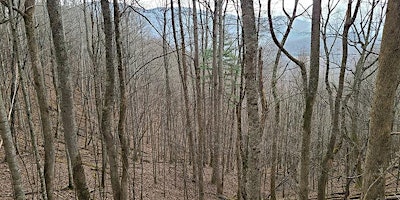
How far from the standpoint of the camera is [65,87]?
3260mm

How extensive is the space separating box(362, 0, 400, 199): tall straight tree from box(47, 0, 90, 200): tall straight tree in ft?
8.79

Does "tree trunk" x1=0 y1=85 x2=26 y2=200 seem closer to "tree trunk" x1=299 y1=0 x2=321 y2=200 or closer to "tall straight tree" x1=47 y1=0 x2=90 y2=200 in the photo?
"tall straight tree" x1=47 y1=0 x2=90 y2=200

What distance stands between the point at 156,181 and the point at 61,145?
3.26m

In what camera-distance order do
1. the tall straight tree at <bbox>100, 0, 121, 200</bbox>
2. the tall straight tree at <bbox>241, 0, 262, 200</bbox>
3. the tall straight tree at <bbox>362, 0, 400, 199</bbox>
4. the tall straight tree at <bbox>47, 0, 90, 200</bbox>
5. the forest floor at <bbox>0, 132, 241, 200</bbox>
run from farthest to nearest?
1. the forest floor at <bbox>0, 132, 241, 200</bbox>
2. the tall straight tree at <bbox>100, 0, 121, 200</bbox>
3. the tall straight tree at <bbox>47, 0, 90, 200</bbox>
4. the tall straight tree at <bbox>241, 0, 262, 200</bbox>
5. the tall straight tree at <bbox>362, 0, 400, 199</bbox>

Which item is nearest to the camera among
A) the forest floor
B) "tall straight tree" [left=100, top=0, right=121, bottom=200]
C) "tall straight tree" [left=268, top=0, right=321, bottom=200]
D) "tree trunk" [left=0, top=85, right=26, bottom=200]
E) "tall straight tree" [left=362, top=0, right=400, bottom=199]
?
"tall straight tree" [left=362, top=0, right=400, bottom=199]

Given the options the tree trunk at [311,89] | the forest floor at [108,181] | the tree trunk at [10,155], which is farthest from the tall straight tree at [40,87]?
the tree trunk at [311,89]

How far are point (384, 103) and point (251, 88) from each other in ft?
3.84

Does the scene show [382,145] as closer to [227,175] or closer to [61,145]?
[61,145]

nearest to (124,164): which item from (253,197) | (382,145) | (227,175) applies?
(253,197)

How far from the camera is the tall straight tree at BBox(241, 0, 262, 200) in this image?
2.91 m

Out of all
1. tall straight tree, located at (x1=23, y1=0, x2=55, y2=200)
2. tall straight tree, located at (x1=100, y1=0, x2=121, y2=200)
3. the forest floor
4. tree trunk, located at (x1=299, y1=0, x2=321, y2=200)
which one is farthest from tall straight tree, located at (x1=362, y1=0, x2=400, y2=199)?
the forest floor

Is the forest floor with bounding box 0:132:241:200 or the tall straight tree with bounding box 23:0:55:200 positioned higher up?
the tall straight tree with bounding box 23:0:55:200

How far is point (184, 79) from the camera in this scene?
22.6 feet

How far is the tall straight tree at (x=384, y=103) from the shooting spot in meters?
1.93
